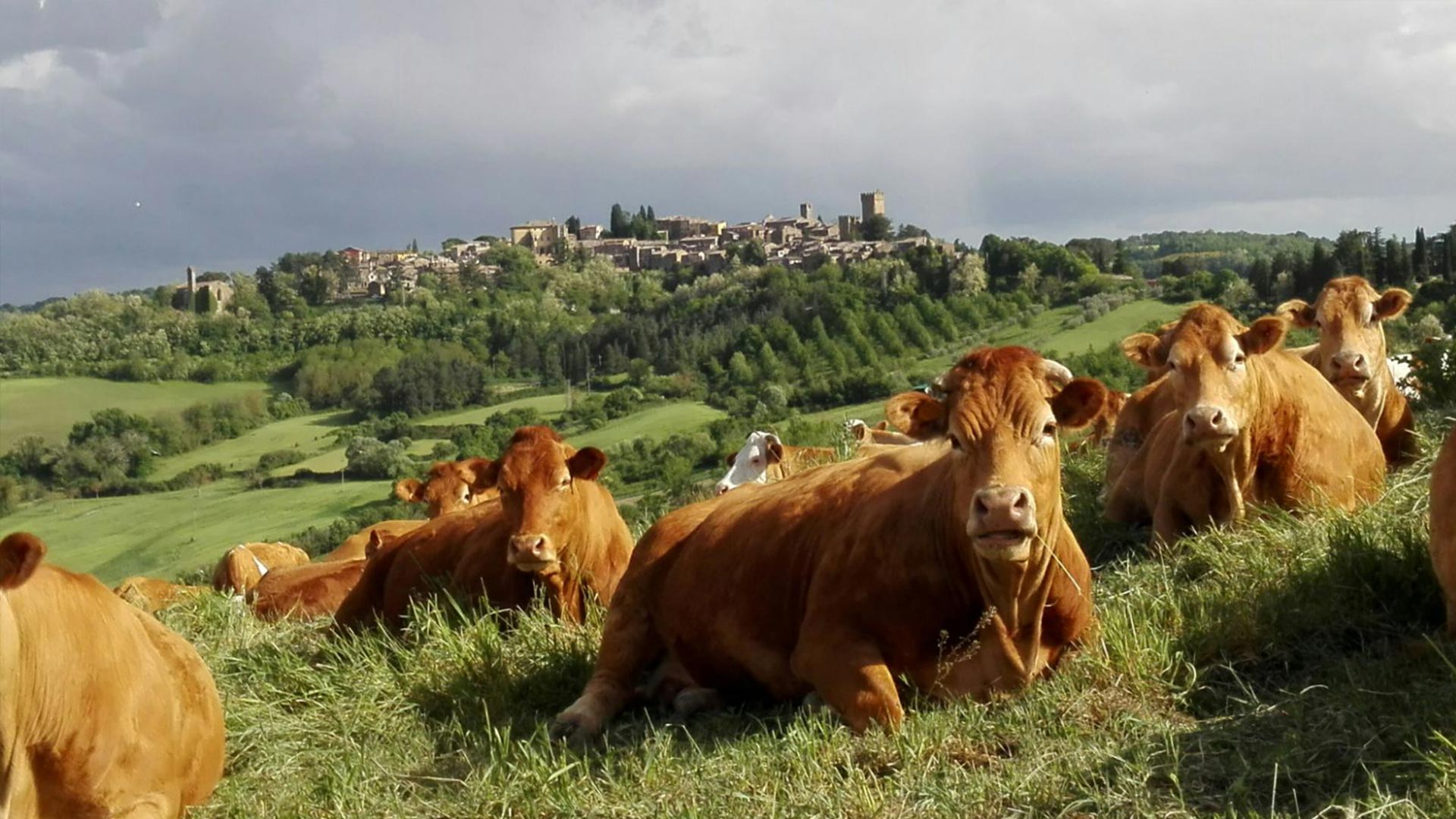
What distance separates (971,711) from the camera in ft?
19.5

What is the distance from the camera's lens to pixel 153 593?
16047 mm

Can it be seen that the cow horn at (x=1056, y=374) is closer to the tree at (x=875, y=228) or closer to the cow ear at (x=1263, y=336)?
the cow ear at (x=1263, y=336)

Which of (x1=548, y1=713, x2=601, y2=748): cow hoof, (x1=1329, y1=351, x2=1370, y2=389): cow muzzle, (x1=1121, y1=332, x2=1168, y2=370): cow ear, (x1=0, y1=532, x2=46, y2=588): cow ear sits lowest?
(x1=548, y1=713, x2=601, y2=748): cow hoof

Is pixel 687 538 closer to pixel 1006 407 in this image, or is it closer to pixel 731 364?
pixel 1006 407

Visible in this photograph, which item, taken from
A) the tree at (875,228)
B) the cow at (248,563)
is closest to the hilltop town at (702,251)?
the tree at (875,228)

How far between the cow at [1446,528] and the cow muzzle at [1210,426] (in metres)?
2.25

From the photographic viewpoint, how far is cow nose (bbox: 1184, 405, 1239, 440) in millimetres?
8500

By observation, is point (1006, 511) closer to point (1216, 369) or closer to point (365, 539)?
point (1216, 369)

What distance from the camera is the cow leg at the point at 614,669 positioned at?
6.95 metres

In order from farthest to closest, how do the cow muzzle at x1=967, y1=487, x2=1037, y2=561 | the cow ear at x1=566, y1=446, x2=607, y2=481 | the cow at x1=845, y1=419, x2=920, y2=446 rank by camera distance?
the cow at x1=845, y1=419, x2=920, y2=446 → the cow ear at x1=566, y1=446, x2=607, y2=481 → the cow muzzle at x1=967, y1=487, x2=1037, y2=561

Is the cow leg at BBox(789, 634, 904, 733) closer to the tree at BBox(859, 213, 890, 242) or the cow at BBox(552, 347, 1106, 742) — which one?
the cow at BBox(552, 347, 1106, 742)

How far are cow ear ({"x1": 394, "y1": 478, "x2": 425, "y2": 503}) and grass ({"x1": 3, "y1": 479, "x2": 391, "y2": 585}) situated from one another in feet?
138

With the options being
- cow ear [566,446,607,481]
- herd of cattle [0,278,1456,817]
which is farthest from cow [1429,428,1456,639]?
cow ear [566,446,607,481]

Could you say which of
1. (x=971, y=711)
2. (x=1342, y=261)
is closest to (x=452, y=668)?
(x=971, y=711)
